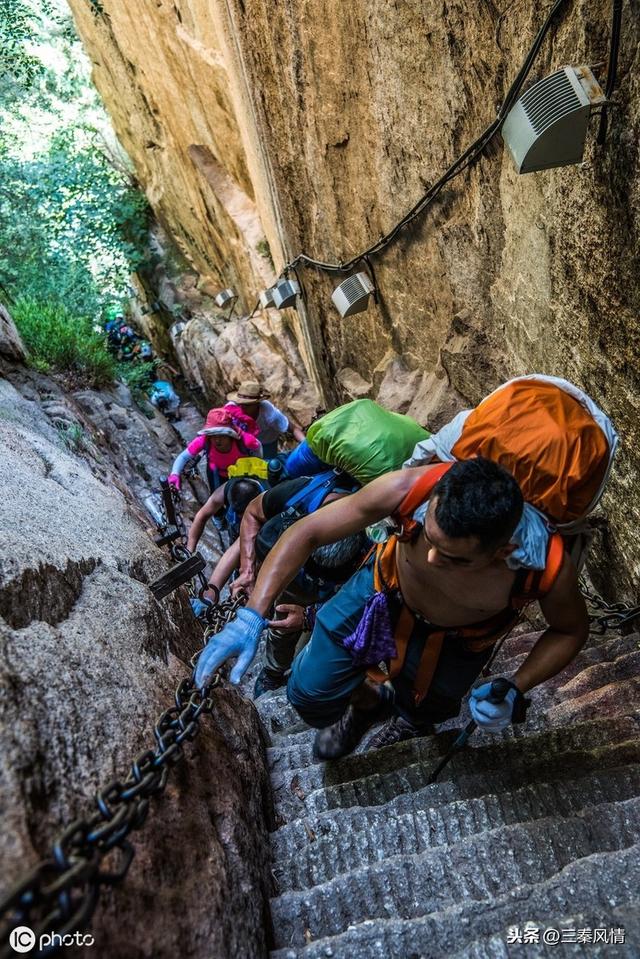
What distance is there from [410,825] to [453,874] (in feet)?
0.96

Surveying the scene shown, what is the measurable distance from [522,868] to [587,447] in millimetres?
1409

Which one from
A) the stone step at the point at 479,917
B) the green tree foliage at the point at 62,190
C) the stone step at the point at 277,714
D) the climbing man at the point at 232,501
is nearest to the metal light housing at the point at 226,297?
the green tree foliage at the point at 62,190

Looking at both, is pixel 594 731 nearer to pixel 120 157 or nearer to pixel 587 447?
pixel 587 447

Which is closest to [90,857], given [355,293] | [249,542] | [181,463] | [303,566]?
[303,566]

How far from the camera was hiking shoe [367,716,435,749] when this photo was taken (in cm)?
337

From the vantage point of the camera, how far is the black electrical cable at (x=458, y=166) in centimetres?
365

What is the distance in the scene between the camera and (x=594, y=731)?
282cm

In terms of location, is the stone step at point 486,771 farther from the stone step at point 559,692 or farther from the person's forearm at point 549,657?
the person's forearm at point 549,657

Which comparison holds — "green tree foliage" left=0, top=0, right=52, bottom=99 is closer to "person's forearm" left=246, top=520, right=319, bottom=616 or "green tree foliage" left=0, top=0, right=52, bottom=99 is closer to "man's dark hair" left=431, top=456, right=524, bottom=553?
"person's forearm" left=246, top=520, right=319, bottom=616

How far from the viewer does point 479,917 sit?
5.99ft

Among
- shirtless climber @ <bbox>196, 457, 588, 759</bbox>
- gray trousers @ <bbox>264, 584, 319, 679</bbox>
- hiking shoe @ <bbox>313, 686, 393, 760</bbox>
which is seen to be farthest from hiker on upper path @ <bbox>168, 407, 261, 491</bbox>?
shirtless climber @ <bbox>196, 457, 588, 759</bbox>

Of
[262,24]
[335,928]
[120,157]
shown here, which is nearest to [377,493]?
[335,928]

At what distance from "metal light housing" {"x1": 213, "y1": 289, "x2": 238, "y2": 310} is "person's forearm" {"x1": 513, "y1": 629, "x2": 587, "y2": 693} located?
43.0 ft

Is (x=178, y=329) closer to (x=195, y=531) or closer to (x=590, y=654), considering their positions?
(x=195, y=531)
